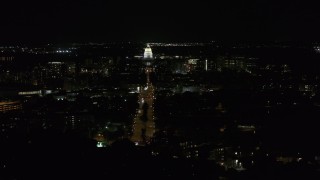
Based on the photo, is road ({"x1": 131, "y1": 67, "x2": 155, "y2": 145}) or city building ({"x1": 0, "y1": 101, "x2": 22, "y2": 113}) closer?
road ({"x1": 131, "y1": 67, "x2": 155, "y2": 145})

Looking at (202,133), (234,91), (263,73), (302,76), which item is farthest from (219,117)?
(263,73)

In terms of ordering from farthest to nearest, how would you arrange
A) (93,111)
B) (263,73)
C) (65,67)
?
(65,67) < (263,73) < (93,111)

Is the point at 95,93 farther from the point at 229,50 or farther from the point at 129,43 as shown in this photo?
the point at 129,43

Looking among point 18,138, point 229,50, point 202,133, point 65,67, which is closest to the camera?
point 18,138

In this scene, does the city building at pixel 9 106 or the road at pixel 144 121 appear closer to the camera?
the road at pixel 144 121

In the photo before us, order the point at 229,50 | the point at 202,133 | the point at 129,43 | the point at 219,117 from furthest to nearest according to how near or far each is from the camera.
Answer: the point at 129,43
the point at 229,50
the point at 219,117
the point at 202,133

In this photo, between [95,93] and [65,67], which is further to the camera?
[65,67]

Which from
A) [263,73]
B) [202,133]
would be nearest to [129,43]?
[263,73]

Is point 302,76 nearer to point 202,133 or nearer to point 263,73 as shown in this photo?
point 263,73

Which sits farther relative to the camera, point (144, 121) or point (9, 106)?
point (9, 106)
